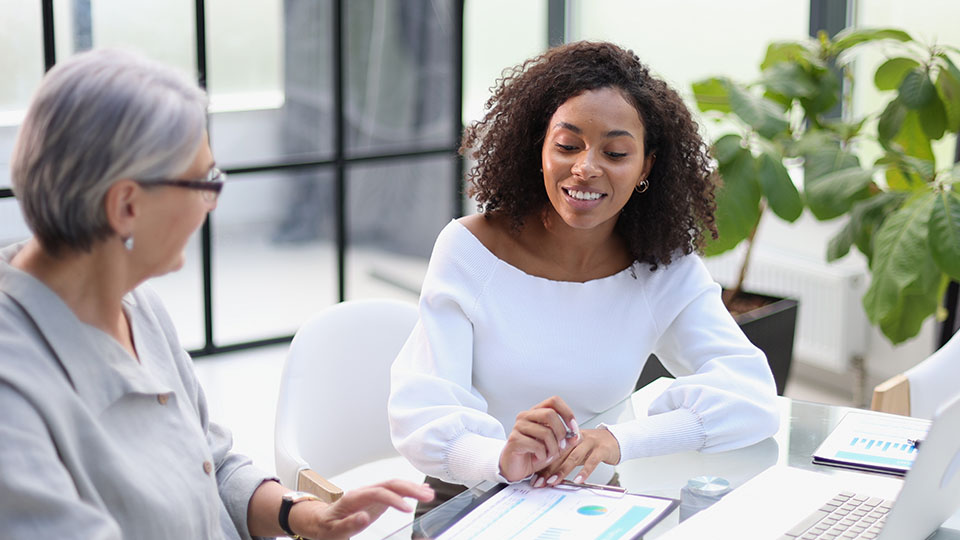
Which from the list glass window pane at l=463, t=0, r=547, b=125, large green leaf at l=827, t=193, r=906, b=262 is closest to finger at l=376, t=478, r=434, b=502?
large green leaf at l=827, t=193, r=906, b=262

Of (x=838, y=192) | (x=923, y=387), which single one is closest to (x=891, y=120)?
(x=838, y=192)

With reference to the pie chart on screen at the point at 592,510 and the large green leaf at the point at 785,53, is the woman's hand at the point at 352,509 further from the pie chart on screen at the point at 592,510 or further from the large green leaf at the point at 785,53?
the large green leaf at the point at 785,53

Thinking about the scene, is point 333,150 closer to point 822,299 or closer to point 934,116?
point 822,299

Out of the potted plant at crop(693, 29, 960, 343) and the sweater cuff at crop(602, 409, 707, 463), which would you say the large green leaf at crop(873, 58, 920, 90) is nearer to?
the potted plant at crop(693, 29, 960, 343)

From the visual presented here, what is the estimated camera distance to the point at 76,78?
1.20 metres

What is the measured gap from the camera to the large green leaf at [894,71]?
10.6 ft

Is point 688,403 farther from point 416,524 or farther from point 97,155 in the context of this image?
point 97,155

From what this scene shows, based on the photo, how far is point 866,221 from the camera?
314cm

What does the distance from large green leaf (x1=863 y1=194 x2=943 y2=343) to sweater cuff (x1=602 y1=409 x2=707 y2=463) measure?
1.15 m

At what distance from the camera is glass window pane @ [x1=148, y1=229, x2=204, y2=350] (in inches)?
165

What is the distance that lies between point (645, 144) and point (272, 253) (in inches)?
107

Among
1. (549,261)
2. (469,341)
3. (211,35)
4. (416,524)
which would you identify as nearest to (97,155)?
(416,524)

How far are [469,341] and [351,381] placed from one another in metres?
0.39

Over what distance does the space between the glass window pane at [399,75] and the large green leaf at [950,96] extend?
6.85 feet
